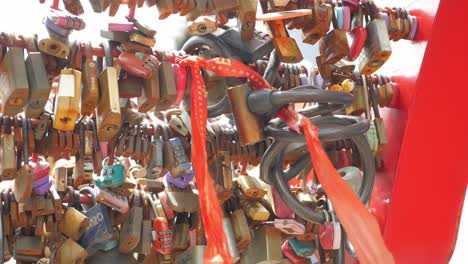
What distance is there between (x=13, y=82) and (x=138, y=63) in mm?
287

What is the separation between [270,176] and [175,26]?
0.47m

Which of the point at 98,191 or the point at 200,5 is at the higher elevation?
the point at 200,5

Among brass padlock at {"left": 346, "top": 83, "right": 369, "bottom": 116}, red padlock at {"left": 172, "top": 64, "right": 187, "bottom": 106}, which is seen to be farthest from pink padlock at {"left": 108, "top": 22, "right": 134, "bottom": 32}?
brass padlock at {"left": 346, "top": 83, "right": 369, "bottom": 116}

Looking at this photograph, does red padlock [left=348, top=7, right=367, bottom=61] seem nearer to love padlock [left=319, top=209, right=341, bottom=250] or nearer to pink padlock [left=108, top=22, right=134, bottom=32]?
love padlock [left=319, top=209, right=341, bottom=250]

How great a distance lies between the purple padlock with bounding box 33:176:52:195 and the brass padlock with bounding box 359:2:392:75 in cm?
88

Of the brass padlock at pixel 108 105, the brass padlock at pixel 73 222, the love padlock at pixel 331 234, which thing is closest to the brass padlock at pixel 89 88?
the brass padlock at pixel 108 105

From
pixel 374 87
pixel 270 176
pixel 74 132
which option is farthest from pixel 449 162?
pixel 74 132

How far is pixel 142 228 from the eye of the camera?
1995 millimetres

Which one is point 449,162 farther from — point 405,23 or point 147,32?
point 147,32

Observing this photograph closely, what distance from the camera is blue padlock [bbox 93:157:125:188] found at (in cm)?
192

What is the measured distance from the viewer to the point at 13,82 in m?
1.56

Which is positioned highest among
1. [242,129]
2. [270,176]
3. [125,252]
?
[242,129]

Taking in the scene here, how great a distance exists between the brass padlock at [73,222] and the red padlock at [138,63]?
422 mm

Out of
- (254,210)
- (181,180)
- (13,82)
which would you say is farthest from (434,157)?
(13,82)
